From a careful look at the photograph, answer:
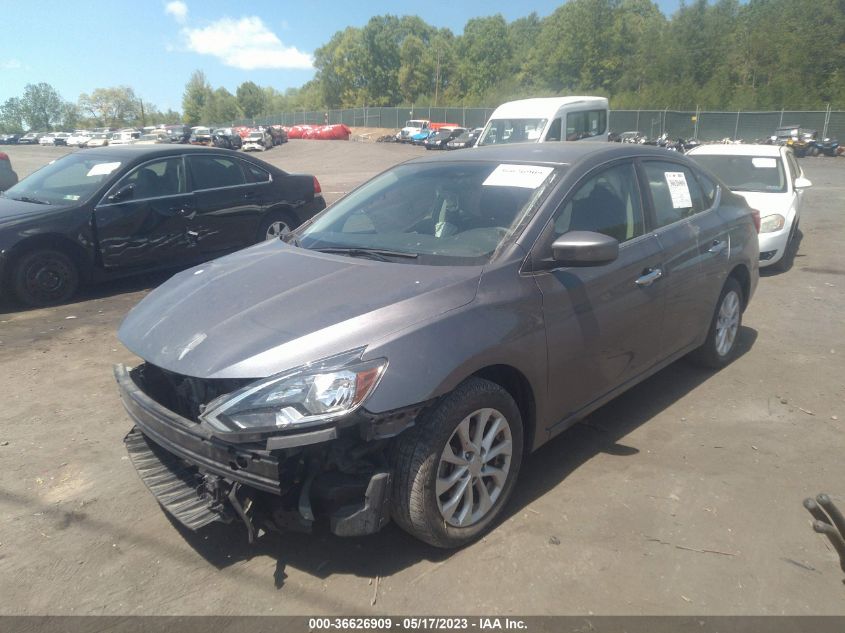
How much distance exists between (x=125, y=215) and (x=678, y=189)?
5.62 meters

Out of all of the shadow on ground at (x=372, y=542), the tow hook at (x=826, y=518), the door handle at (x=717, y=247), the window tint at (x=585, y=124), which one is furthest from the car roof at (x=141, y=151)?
the window tint at (x=585, y=124)

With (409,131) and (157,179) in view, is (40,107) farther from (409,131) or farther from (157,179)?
(157,179)

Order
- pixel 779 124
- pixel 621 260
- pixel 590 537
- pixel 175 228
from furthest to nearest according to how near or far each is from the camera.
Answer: pixel 779 124
pixel 175 228
pixel 621 260
pixel 590 537

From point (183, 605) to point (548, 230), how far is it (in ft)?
7.73

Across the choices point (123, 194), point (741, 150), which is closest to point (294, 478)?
point (123, 194)

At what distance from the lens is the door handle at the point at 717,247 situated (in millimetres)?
4516

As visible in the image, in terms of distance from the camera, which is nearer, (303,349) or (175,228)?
(303,349)

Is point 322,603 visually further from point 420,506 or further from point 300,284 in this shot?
point 300,284

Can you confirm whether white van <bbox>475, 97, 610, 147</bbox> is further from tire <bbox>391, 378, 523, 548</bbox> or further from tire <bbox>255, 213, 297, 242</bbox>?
tire <bbox>391, 378, 523, 548</bbox>

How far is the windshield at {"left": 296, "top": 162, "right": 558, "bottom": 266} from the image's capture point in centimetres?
338

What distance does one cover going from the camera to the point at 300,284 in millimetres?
3162

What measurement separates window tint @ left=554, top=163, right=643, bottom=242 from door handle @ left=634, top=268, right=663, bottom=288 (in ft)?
0.75

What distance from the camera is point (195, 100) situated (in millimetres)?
129625

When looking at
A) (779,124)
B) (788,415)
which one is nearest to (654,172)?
(788,415)
